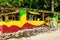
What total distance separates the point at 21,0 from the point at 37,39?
10121mm

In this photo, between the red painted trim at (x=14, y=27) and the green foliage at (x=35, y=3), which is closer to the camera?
the red painted trim at (x=14, y=27)

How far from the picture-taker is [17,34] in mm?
17891

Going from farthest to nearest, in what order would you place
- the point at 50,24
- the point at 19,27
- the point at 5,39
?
the point at 50,24 → the point at 19,27 → the point at 5,39

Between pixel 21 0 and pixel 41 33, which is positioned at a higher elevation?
pixel 21 0

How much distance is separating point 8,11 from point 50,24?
615 cm

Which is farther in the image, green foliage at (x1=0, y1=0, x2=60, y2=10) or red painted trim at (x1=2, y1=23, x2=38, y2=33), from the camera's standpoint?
green foliage at (x1=0, y1=0, x2=60, y2=10)

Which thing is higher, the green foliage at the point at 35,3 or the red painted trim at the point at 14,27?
the green foliage at the point at 35,3

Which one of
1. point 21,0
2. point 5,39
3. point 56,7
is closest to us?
point 5,39

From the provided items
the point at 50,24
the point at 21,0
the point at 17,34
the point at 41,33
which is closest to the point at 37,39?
the point at 17,34

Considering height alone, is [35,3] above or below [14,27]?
above

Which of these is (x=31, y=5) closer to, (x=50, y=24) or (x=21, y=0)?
(x=21, y=0)

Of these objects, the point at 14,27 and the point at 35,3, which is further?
the point at 35,3

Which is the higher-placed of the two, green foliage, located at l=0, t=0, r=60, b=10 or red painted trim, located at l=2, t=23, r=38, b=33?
green foliage, located at l=0, t=0, r=60, b=10

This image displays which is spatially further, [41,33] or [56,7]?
[56,7]
